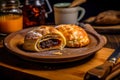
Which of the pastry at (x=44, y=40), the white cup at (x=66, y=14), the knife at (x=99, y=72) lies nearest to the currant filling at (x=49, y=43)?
the pastry at (x=44, y=40)

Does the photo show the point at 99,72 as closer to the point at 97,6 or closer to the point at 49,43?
the point at 49,43

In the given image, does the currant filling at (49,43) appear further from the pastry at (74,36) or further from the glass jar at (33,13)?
the glass jar at (33,13)

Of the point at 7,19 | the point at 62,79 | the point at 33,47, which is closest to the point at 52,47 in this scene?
the point at 33,47

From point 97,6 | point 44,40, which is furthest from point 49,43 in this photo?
point 97,6

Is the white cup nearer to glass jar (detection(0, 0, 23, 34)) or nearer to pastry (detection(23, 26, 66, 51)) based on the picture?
glass jar (detection(0, 0, 23, 34))

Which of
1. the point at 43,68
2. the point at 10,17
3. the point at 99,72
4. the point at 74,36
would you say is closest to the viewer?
the point at 99,72
